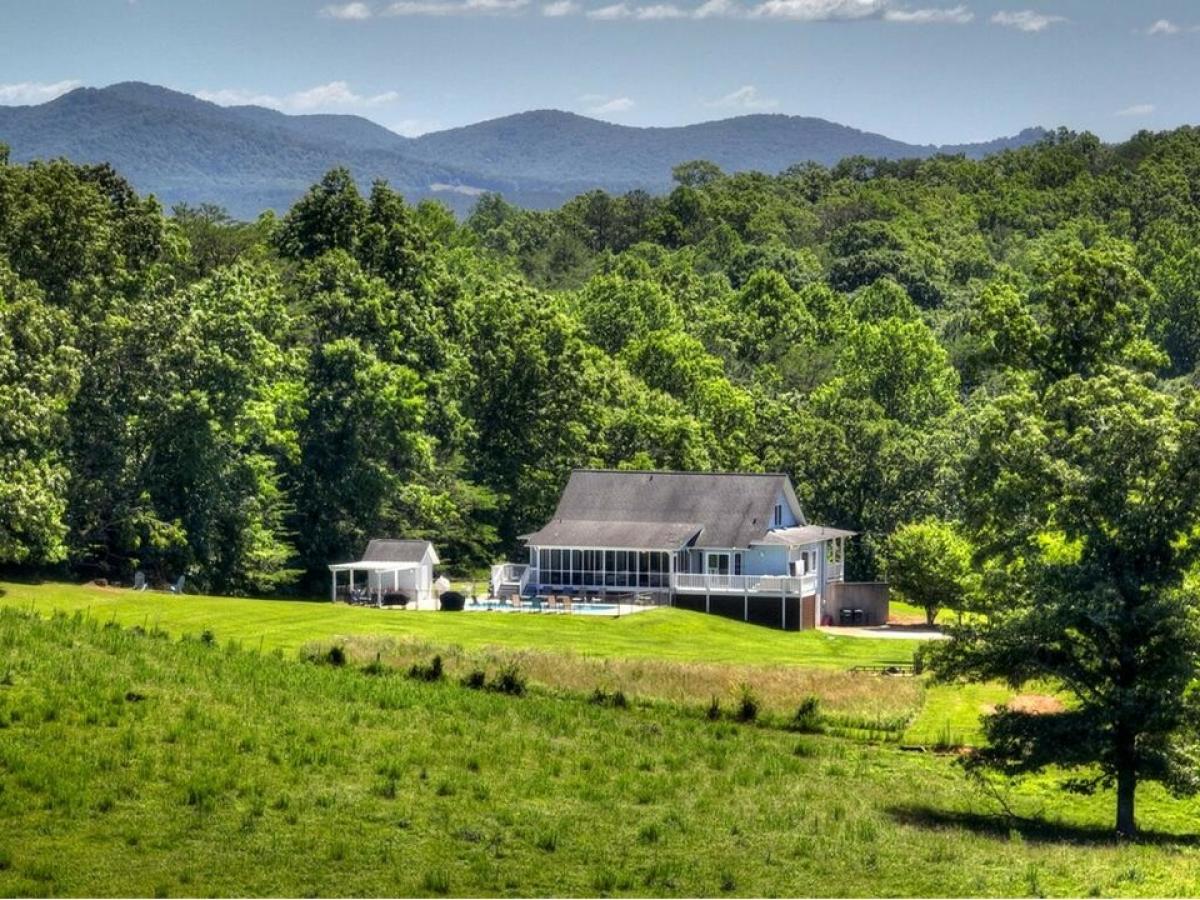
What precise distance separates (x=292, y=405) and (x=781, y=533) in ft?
62.1

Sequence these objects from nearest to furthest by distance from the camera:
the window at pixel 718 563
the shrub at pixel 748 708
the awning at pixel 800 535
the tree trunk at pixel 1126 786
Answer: the tree trunk at pixel 1126 786 < the shrub at pixel 748 708 < the awning at pixel 800 535 < the window at pixel 718 563

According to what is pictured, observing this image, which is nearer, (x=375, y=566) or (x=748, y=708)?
(x=748, y=708)

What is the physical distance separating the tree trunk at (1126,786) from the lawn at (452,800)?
480 mm

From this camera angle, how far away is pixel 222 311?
7262cm

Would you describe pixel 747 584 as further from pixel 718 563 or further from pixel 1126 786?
pixel 1126 786

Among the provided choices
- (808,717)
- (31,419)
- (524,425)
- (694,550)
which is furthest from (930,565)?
(808,717)

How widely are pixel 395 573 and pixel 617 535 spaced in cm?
896

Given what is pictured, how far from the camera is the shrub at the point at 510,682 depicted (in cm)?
4188

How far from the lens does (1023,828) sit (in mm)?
34719

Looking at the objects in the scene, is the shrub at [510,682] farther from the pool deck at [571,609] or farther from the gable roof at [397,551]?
the gable roof at [397,551]

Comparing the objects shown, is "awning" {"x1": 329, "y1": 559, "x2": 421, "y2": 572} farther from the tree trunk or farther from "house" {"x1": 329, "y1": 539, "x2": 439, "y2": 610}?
the tree trunk

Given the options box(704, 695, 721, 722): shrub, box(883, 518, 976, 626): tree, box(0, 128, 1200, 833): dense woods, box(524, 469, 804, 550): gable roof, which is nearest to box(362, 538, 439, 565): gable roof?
box(0, 128, 1200, 833): dense woods

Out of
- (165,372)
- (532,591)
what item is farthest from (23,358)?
(532,591)

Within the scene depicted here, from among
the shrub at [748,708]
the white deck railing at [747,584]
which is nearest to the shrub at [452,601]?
the white deck railing at [747,584]
